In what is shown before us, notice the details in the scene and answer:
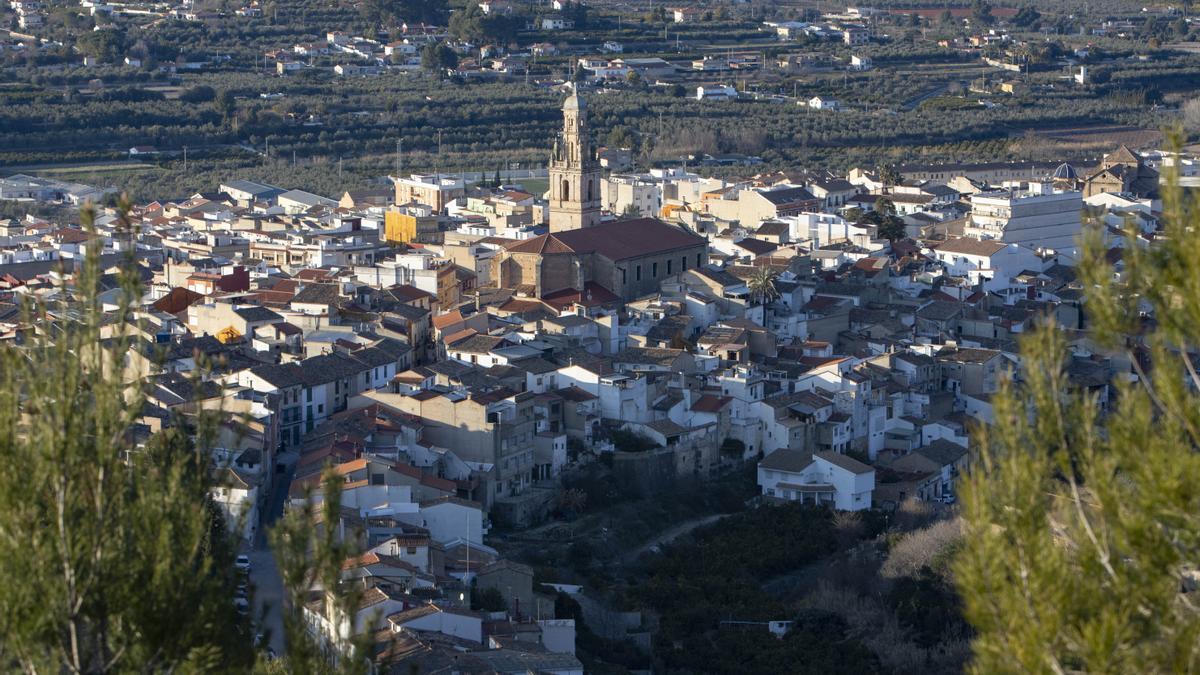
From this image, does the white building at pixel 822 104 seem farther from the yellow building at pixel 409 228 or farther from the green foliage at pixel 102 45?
the yellow building at pixel 409 228

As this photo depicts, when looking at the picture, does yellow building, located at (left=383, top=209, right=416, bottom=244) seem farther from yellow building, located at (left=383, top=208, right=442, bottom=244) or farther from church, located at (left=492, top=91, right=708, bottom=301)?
church, located at (left=492, top=91, right=708, bottom=301)

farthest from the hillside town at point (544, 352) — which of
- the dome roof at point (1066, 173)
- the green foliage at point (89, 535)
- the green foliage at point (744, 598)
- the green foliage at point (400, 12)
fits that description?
the green foliage at point (400, 12)

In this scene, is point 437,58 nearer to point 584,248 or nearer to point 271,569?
point 584,248

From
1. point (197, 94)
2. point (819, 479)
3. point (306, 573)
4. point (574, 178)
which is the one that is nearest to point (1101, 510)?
point (306, 573)

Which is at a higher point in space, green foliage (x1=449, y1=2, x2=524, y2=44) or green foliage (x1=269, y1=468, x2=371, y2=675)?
green foliage (x1=269, y1=468, x2=371, y2=675)

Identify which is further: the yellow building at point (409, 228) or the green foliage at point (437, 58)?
the green foliage at point (437, 58)

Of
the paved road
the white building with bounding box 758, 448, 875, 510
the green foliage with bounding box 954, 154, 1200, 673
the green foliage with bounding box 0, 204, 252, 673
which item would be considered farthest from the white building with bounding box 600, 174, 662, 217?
the green foliage with bounding box 954, 154, 1200, 673
